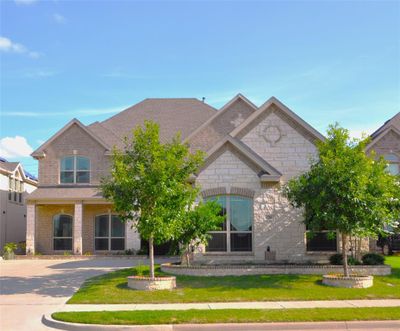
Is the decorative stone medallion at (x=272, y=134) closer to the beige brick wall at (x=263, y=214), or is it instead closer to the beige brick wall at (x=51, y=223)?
the beige brick wall at (x=263, y=214)

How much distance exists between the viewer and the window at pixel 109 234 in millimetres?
28000

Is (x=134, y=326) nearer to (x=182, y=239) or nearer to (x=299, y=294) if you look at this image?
(x=299, y=294)

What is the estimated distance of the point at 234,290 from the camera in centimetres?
1443

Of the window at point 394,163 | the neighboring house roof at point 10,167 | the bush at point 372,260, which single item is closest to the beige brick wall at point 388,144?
the window at point 394,163

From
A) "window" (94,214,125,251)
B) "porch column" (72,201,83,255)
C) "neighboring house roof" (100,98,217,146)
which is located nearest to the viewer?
"porch column" (72,201,83,255)

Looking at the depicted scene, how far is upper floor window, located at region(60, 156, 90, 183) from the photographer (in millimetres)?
28047

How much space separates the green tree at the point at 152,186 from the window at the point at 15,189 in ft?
68.7

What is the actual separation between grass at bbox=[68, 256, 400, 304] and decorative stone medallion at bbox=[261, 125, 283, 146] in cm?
684

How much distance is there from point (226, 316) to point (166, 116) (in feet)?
76.4

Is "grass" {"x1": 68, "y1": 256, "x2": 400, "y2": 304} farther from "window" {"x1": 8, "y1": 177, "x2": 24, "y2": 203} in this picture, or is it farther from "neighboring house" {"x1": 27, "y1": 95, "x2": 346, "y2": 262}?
"window" {"x1": 8, "y1": 177, "x2": 24, "y2": 203}

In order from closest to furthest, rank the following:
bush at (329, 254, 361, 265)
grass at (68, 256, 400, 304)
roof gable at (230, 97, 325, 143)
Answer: grass at (68, 256, 400, 304) < bush at (329, 254, 361, 265) < roof gable at (230, 97, 325, 143)

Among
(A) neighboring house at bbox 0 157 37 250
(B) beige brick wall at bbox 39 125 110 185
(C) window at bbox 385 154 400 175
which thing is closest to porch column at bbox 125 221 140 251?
(B) beige brick wall at bbox 39 125 110 185

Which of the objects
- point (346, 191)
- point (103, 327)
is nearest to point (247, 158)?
point (346, 191)

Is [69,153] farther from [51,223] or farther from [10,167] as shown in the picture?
[10,167]
